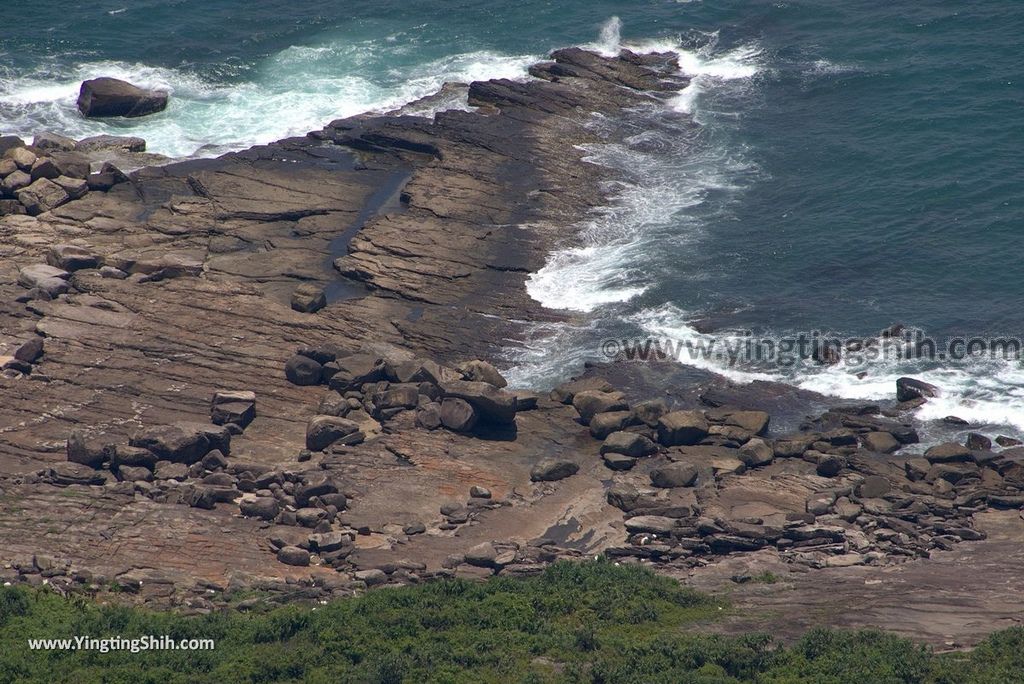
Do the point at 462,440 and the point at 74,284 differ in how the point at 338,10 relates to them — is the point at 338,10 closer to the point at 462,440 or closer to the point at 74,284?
the point at 74,284

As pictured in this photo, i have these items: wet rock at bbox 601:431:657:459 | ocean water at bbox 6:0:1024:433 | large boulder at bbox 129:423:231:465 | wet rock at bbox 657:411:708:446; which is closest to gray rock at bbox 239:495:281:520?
large boulder at bbox 129:423:231:465

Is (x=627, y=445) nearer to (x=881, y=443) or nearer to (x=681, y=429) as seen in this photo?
(x=681, y=429)

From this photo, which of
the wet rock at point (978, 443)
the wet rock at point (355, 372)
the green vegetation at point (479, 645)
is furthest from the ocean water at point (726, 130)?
the green vegetation at point (479, 645)

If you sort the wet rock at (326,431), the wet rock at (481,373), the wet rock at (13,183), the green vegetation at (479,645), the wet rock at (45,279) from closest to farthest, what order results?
the green vegetation at (479,645), the wet rock at (326,431), the wet rock at (481,373), the wet rock at (45,279), the wet rock at (13,183)

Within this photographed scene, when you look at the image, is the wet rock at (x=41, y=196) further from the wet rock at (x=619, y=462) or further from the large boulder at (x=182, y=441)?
the wet rock at (x=619, y=462)

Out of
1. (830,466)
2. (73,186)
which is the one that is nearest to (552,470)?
(830,466)
